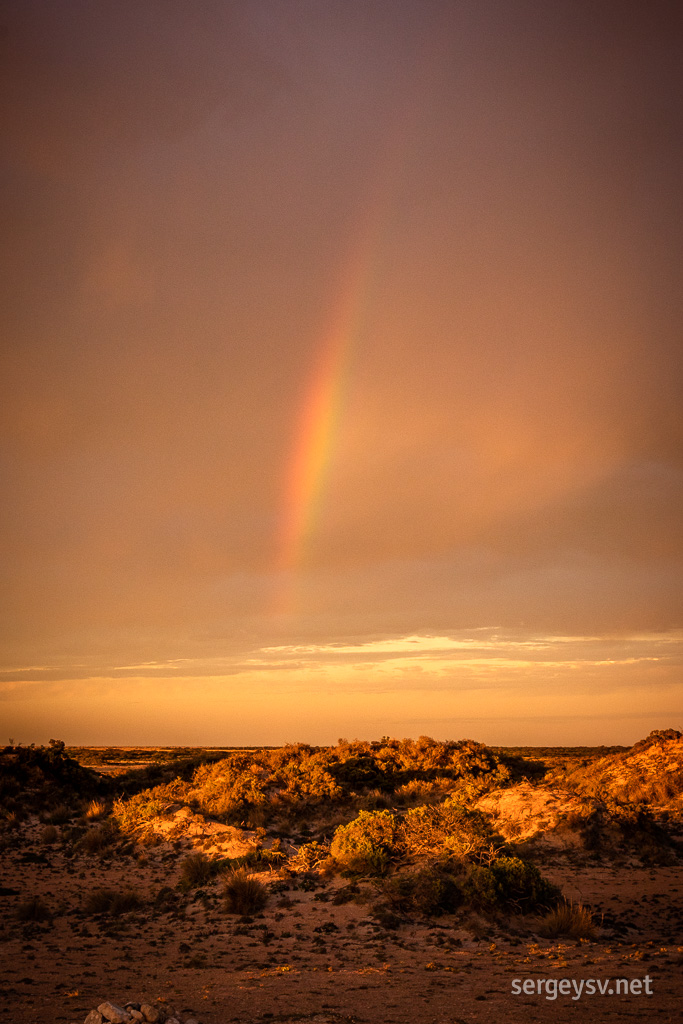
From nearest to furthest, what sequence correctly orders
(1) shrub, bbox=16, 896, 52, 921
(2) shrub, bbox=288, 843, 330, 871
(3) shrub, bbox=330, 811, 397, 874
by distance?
(1) shrub, bbox=16, 896, 52, 921, (3) shrub, bbox=330, 811, 397, 874, (2) shrub, bbox=288, 843, 330, 871

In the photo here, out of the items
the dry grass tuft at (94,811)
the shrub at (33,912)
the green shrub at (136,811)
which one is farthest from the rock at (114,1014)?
the dry grass tuft at (94,811)

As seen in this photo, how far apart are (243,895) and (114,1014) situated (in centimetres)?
887

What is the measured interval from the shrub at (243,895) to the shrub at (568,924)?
22.4 ft

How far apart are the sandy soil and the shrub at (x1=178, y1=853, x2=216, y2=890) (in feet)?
2.53

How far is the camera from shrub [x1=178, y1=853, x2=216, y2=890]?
62.2ft

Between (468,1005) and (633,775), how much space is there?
2727cm

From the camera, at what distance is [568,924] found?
14.5 meters

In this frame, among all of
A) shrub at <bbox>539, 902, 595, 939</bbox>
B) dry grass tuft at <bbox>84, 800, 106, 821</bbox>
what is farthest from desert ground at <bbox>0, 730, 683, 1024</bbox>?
dry grass tuft at <bbox>84, 800, 106, 821</bbox>

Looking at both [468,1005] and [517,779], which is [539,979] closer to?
[468,1005]

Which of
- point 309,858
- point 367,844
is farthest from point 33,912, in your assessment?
point 367,844

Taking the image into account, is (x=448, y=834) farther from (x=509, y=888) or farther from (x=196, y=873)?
(x=196, y=873)

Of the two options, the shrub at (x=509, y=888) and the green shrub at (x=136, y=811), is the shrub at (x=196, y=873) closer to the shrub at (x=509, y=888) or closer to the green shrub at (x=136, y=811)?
the green shrub at (x=136, y=811)

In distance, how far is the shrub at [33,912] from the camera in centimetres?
1681

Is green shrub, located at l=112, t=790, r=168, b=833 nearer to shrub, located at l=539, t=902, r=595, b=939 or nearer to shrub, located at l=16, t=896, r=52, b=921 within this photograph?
shrub, located at l=16, t=896, r=52, b=921
